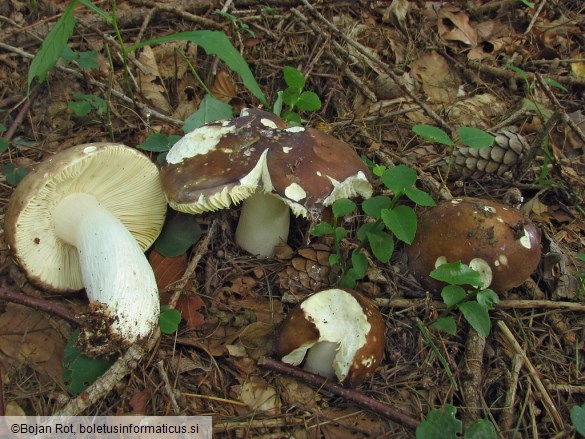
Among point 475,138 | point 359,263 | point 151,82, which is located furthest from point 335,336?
point 151,82

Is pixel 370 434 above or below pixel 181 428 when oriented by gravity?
below

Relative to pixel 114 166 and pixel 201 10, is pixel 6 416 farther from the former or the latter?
pixel 201 10

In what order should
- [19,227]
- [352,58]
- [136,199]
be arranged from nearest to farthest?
[19,227] → [136,199] → [352,58]

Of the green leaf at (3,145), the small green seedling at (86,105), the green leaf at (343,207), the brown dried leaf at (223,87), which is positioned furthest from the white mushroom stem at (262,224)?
the green leaf at (3,145)

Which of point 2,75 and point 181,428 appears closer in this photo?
point 181,428

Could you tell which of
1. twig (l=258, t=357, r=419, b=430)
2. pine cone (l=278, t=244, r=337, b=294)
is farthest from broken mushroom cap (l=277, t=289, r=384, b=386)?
pine cone (l=278, t=244, r=337, b=294)

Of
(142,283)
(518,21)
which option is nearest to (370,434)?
(142,283)
